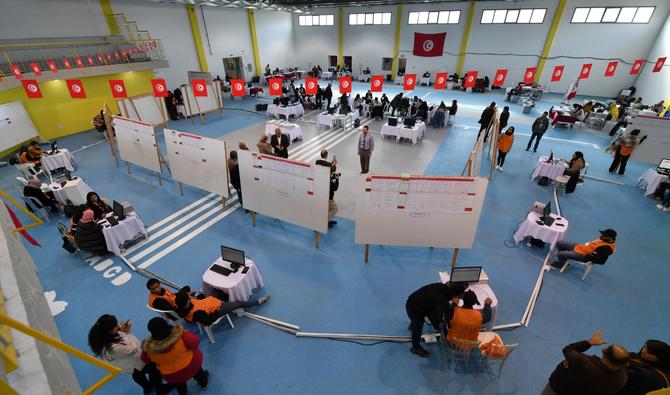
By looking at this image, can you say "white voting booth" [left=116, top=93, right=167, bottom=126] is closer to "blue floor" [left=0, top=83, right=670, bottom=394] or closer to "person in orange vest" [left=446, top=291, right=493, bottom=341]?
"blue floor" [left=0, top=83, right=670, bottom=394]

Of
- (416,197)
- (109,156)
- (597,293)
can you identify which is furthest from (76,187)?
(597,293)

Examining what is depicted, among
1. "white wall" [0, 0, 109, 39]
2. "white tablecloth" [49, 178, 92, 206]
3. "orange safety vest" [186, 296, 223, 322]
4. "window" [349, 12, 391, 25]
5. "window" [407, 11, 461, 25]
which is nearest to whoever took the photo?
"orange safety vest" [186, 296, 223, 322]

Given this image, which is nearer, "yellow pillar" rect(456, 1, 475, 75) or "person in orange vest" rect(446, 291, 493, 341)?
"person in orange vest" rect(446, 291, 493, 341)

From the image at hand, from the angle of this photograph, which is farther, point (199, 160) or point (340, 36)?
point (340, 36)

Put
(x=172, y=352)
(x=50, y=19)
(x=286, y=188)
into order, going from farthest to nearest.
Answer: (x=50, y=19), (x=286, y=188), (x=172, y=352)

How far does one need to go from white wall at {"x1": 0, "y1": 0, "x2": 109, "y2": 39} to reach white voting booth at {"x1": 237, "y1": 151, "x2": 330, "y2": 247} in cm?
1367

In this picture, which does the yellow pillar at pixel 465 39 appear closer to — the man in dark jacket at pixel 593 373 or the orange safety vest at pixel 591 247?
the orange safety vest at pixel 591 247

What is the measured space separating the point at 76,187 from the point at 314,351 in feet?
24.3

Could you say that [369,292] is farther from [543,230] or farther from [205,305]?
[543,230]

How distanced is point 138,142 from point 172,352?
7.47 m

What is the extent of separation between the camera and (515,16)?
20.2m

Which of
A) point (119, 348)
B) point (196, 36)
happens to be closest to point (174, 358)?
point (119, 348)

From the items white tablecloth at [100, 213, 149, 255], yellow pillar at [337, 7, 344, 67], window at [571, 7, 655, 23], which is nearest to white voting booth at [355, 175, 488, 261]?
white tablecloth at [100, 213, 149, 255]

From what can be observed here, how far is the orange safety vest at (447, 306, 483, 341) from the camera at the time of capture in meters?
3.64
